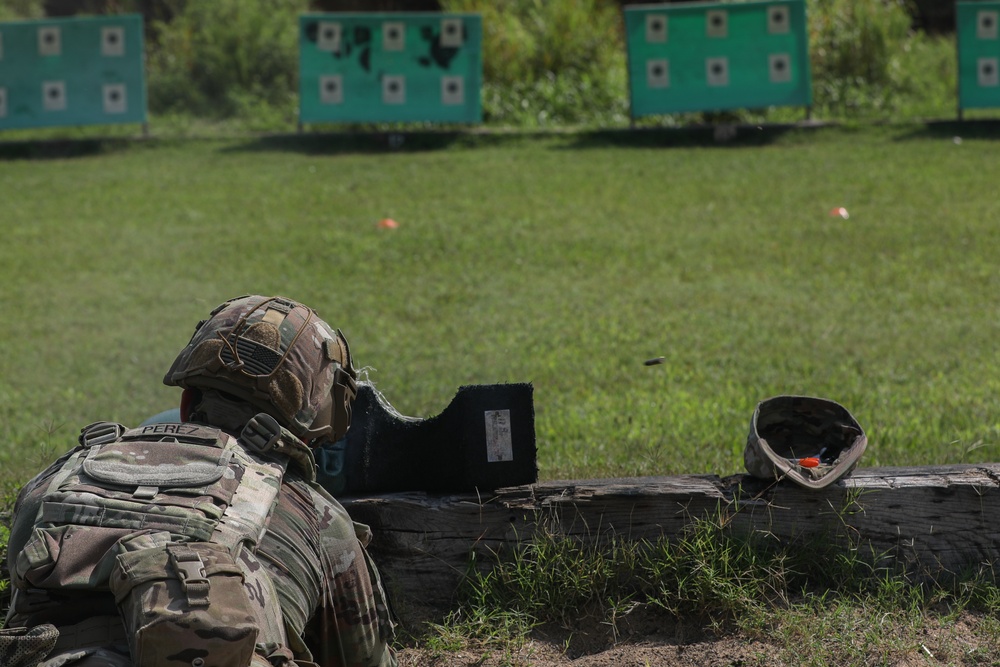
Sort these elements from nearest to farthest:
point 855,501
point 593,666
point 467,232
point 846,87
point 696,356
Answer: point 593,666 → point 855,501 → point 696,356 → point 467,232 → point 846,87

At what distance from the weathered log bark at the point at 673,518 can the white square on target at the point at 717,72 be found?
33.6 feet

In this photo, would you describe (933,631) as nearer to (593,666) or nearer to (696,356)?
(593,666)

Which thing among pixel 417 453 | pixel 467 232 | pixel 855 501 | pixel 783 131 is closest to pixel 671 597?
pixel 855 501

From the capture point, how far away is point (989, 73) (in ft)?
43.1

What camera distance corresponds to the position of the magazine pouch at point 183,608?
2088 mm

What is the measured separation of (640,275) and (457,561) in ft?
16.2

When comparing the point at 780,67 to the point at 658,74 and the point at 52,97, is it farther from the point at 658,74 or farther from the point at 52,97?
the point at 52,97

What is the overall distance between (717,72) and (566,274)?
235 inches

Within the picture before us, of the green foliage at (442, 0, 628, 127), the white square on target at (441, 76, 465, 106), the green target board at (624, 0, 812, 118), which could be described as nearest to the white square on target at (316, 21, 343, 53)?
the white square on target at (441, 76, 465, 106)

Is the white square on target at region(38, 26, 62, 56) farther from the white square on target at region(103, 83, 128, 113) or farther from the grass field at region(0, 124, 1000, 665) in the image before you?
the grass field at region(0, 124, 1000, 665)

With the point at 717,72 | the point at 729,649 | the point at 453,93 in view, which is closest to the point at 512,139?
the point at 453,93

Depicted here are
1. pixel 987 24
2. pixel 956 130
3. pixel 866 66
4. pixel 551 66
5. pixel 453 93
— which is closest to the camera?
pixel 956 130

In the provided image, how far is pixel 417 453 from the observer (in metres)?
3.66

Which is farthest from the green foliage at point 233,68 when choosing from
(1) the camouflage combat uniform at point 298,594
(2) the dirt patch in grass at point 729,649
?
(1) the camouflage combat uniform at point 298,594
